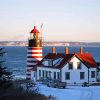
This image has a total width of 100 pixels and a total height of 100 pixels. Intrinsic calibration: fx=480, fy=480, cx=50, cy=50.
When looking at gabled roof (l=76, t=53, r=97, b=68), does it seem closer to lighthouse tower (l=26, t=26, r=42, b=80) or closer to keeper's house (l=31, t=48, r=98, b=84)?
keeper's house (l=31, t=48, r=98, b=84)

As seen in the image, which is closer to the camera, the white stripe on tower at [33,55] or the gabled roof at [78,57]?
the gabled roof at [78,57]

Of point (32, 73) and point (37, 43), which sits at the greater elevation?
point (37, 43)

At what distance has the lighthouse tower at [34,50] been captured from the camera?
157ft

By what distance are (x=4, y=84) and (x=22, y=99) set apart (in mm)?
3282


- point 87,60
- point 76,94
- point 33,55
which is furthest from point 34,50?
point 76,94

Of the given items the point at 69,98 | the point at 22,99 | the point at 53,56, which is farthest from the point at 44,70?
the point at 22,99

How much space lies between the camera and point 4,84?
20.8 meters

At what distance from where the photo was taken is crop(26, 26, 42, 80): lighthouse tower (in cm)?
4784

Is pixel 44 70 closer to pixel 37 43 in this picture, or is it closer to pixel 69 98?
pixel 37 43

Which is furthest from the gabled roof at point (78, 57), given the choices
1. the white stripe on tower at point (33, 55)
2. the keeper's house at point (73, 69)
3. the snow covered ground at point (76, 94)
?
the snow covered ground at point (76, 94)

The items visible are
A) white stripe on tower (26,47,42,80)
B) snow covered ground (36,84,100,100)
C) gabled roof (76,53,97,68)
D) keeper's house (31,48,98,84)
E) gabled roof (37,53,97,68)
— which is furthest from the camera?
white stripe on tower (26,47,42,80)

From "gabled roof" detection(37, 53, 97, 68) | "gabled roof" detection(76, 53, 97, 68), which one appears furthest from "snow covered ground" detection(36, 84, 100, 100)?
"gabled roof" detection(76, 53, 97, 68)

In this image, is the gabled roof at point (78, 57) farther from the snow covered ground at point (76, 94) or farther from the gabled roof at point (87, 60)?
the snow covered ground at point (76, 94)

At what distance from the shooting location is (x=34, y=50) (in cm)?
4784
